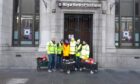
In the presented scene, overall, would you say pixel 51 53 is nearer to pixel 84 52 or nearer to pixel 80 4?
pixel 84 52

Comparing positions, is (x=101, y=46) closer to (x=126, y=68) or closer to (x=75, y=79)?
(x=126, y=68)

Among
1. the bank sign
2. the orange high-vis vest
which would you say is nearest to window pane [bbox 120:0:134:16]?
the bank sign

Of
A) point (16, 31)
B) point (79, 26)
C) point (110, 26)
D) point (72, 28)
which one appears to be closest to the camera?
point (110, 26)

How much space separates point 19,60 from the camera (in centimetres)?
2045

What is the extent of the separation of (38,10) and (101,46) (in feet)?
16.5

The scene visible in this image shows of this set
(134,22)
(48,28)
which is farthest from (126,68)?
(48,28)

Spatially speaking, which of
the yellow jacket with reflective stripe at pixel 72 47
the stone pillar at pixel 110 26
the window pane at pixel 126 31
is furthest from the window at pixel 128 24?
the yellow jacket with reflective stripe at pixel 72 47

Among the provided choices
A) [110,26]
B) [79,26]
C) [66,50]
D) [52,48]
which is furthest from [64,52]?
[110,26]

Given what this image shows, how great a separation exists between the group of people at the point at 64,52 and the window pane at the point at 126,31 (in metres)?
4.09

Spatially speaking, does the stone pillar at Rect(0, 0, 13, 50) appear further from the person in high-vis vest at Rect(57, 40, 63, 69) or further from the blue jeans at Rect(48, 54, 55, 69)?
the person in high-vis vest at Rect(57, 40, 63, 69)

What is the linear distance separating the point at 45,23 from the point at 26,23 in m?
1.62

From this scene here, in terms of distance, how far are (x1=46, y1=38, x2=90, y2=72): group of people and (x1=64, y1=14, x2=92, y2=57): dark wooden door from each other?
7.51 feet

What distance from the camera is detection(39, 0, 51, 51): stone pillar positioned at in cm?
2062

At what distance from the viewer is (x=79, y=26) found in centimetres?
2131
